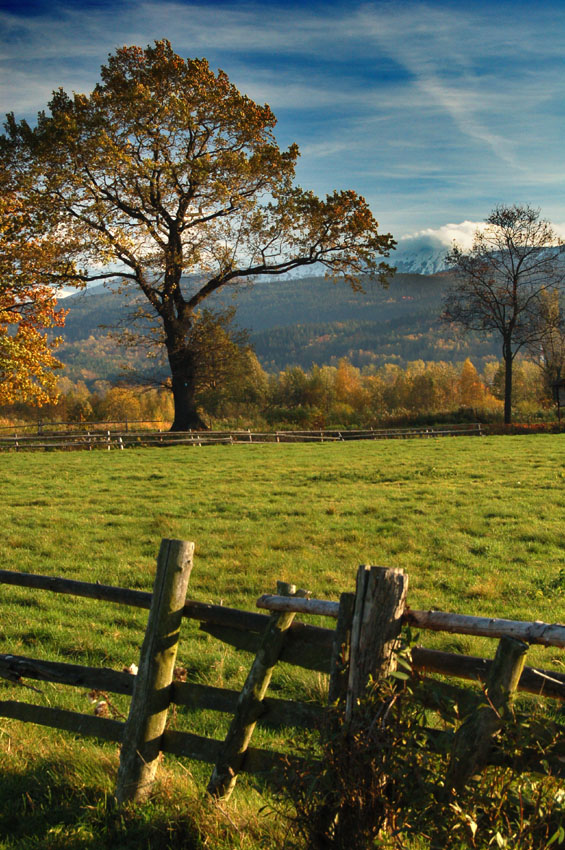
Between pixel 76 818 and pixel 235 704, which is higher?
pixel 235 704

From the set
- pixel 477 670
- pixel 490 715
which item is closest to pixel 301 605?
pixel 477 670

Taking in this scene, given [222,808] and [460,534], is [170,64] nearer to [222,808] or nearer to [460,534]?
[460,534]

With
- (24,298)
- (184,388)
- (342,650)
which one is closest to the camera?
(342,650)

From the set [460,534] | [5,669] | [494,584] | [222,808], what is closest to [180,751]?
[222,808]

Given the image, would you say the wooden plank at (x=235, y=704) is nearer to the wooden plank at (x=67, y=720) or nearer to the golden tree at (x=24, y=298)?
the wooden plank at (x=67, y=720)

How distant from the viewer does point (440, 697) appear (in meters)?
2.95

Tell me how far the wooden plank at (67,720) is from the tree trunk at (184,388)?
106 feet

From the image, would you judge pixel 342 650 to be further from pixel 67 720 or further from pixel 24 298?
pixel 24 298

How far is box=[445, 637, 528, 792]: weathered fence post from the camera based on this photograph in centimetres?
275

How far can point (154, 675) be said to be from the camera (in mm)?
3762

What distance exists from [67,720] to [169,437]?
101 feet

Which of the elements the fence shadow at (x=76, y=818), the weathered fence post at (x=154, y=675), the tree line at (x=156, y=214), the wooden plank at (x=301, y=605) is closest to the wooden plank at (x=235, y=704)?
the weathered fence post at (x=154, y=675)

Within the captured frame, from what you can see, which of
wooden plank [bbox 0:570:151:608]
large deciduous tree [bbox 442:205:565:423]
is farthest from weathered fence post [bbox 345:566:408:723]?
large deciduous tree [bbox 442:205:565:423]

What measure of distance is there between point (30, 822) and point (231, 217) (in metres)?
34.4
